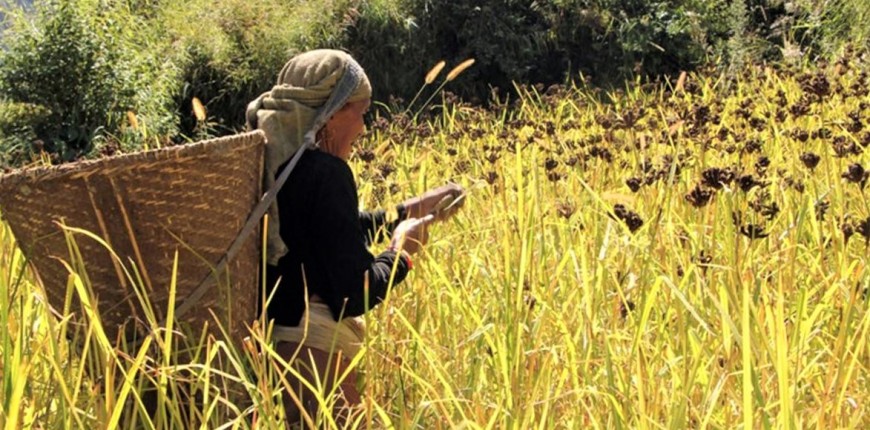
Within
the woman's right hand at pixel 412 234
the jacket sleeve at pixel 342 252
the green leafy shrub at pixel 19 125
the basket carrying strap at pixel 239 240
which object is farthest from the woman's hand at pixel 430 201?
the green leafy shrub at pixel 19 125

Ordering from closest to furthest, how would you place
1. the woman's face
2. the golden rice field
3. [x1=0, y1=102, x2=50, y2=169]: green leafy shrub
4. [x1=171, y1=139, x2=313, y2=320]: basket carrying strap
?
the golden rice field
[x1=171, y1=139, x2=313, y2=320]: basket carrying strap
the woman's face
[x1=0, y1=102, x2=50, y2=169]: green leafy shrub

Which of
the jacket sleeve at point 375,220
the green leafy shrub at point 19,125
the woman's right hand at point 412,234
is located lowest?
the green leafy shrub at point 19,125

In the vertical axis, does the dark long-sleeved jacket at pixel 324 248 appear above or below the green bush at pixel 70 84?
above

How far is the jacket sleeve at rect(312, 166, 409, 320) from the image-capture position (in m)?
2.13

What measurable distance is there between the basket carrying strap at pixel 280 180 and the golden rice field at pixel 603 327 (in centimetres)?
14

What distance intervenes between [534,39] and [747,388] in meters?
6.98

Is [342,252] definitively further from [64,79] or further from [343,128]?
[64,79]

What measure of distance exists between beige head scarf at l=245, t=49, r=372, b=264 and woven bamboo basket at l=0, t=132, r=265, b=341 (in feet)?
0.52

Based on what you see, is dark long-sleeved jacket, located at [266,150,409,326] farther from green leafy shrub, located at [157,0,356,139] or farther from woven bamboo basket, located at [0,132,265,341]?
green leafy shrub, located at [157,0,356,139]

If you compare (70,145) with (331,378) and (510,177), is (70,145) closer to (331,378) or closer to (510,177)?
(510,177)

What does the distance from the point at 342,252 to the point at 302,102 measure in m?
0.33

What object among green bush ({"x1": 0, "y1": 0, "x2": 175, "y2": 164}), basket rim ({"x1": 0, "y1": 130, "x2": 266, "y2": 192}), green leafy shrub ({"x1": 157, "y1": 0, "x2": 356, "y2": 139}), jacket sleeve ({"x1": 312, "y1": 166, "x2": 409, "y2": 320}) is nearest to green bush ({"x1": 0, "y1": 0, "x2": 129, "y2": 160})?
green bush ({"x1": 0, "y1": 0, "x2": 175, "y2": 164})

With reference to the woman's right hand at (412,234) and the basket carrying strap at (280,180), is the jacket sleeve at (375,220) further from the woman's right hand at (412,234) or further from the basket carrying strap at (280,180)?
the basket carrying strap at (280,180)

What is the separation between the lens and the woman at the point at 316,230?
2139 mm
